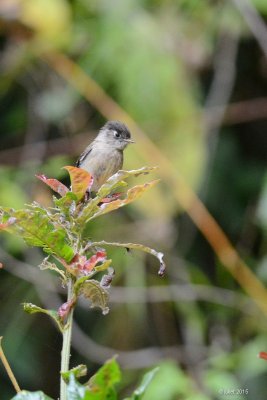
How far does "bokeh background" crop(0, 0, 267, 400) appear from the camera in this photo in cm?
407

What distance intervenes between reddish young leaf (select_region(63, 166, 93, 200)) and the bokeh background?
263cm

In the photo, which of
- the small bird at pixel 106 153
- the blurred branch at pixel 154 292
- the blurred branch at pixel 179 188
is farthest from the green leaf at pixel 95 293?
the blurred branch at pixel 154 292

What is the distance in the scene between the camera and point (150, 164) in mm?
4020

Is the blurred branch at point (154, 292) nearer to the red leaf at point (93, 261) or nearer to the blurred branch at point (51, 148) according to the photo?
the blurred branch at point (51, 148)

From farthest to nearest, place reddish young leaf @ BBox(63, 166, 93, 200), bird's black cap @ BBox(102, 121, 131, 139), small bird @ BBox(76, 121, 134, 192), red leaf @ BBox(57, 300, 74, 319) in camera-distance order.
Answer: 1. bird's black cap @ BBox(102, 121, 131, 139)
2. small bird @ BBox(76, 121, 134, 192)
3. reddish young leaf @ BBox(63, 166, 93, 200)
4. red leaf @ BBox(57, 300, 74, 319)

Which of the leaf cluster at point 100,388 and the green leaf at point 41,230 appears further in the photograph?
the green leaf at point 41,230

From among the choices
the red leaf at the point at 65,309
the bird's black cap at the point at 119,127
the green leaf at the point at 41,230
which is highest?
the bird's black cap at the point at 119,127

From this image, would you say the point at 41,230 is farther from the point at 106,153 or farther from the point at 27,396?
the point at 106,153

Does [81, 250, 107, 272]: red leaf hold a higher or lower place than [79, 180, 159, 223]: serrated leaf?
lower

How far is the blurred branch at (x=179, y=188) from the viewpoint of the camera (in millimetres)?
3818

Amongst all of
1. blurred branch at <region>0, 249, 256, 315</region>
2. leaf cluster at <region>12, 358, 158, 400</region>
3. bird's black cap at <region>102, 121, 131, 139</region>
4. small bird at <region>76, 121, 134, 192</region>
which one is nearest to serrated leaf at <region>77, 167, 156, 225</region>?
leaf cluster at <region>12, 358, 158, 400</region>

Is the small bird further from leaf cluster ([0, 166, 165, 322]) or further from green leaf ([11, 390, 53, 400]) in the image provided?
green leaf ([11, 390, 53, 400])

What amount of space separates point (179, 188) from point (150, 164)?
198 mm

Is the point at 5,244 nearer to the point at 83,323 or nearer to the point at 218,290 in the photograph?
the point at 83,323
